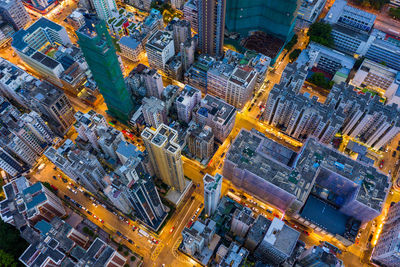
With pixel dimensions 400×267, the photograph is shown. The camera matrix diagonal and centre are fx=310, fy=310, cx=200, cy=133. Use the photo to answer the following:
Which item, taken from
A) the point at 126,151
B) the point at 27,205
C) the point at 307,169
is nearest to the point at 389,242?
the point at 307,169

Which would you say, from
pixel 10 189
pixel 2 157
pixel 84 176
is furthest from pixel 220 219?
pixel 2 157

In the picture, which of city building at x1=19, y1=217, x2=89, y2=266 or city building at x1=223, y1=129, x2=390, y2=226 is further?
city building at x1=223, y1=129, x2=390, y2=226

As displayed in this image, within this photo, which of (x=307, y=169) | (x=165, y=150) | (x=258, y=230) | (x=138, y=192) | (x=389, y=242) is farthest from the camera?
(x=307, y=169)

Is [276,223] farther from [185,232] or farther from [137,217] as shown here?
[137,217]

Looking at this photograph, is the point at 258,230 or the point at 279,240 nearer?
the point at 279,240

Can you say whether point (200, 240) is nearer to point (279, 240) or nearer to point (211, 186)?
point (211, 186)

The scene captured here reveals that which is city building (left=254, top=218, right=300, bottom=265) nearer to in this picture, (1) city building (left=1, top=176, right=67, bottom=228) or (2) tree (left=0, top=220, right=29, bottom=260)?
(1) city building (left=1, top=176, right=67, bottom=228)

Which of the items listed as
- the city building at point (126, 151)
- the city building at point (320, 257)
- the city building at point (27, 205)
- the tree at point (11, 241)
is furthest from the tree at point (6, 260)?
the city building at point (320, 257)

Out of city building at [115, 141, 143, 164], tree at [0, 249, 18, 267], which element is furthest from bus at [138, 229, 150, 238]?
tree at [0, 249, 18, 267]
